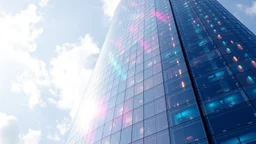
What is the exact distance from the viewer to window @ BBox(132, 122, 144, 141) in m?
26.3

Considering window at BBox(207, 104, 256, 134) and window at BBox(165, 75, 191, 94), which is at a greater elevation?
window at BBox(165, 75, 191, 94)

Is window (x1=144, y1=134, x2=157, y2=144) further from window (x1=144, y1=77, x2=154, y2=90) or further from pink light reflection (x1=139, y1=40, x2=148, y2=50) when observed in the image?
pink light reflection (x1=139, y1=40, x2=148, y2=50)

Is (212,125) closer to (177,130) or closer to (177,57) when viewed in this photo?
(177,130)

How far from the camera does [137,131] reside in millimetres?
27172

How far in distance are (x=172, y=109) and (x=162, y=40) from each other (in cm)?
1776

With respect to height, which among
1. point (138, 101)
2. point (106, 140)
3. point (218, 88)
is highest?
point (138, 101)

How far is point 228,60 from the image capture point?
27.2 metres

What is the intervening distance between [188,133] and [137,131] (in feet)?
24.0

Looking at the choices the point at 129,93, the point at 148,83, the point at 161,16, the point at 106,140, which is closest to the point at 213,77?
the point at 148,83

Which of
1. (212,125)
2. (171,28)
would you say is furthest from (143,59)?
(212,125)

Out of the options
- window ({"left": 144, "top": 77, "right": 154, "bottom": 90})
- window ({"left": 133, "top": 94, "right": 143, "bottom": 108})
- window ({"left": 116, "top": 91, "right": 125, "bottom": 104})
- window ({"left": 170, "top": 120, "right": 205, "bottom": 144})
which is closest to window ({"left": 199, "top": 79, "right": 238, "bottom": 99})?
window ({"left": 170, "top": 120, "right": 205, "bottom": 144})

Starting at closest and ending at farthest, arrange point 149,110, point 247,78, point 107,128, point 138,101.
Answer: point 247,78 → point 149,110 → point 138,101 → point 107,128

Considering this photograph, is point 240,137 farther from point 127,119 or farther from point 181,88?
point 127,119

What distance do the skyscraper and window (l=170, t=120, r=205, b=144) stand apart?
0.30 feet
